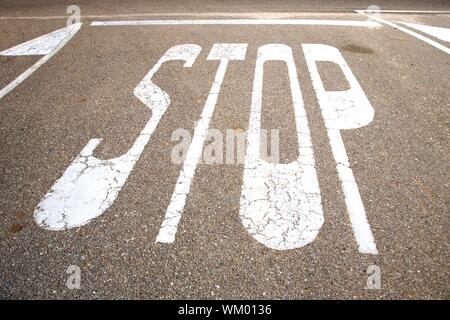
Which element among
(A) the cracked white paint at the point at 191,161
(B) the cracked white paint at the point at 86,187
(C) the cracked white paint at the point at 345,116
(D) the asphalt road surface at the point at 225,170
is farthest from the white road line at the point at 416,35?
(B) the cracked white paint at the point at 86,187

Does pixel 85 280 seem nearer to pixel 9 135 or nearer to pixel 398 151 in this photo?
pixel 9 135

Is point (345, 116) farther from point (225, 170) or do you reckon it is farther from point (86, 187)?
point (86, 187)

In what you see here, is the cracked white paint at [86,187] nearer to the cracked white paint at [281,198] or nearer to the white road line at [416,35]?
the cracked white paint at [281,198]

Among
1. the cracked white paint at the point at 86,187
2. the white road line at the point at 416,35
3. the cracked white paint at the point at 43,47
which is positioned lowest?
the cracked white paint at the point at 86,187

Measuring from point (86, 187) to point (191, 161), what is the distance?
119 centimetres

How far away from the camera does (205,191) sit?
350 cm

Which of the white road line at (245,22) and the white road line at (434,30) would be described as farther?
the white road line at (245,22)

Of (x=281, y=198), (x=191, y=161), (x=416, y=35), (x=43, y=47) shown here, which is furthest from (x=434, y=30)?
(x=43, y=47)

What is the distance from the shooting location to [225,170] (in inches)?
148

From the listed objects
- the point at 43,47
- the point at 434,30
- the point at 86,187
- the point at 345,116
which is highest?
the point at 434,30

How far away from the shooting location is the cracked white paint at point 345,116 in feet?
10.2

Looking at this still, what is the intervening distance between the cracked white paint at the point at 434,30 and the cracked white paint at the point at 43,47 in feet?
27.6

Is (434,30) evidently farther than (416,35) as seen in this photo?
Yes

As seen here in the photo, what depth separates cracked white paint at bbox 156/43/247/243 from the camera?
3.11 m
